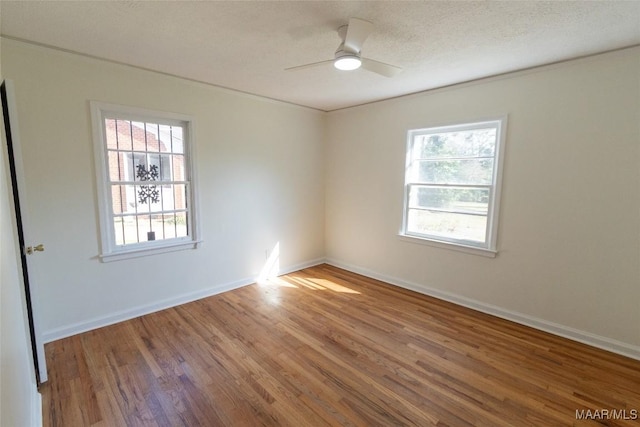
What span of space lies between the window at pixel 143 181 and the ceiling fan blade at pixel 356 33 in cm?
213

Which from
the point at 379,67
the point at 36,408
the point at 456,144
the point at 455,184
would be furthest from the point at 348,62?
the point at 36,408

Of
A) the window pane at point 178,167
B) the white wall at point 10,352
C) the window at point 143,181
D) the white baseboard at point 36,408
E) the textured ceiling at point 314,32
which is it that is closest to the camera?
the white wall at point 10,352

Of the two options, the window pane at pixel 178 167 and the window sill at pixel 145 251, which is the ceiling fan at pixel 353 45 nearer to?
the window pane at pixel 178 167

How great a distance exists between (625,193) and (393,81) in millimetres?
2322

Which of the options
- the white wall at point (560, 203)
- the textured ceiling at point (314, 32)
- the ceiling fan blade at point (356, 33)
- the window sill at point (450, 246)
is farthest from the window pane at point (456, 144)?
the ceiling fan blade at point (356, 33)

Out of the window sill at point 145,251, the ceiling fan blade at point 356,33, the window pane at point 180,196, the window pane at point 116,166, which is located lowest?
the window sill at point 145,251

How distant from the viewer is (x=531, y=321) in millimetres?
3057

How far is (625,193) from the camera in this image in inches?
99.0

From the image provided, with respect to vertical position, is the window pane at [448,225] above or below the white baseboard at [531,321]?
above

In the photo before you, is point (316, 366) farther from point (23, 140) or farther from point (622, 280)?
point (23, 140)

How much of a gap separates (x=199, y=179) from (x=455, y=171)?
10.00 ft

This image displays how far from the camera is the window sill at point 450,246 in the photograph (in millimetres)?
3297

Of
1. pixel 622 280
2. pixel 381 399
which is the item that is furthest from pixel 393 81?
pixel 381 399

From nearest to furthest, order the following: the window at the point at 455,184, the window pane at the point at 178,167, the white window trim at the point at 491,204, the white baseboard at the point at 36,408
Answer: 1. the white baseboard at the point at 36,408
2. the white window trim at the point at 491,204
3. the window at the point at 455,184
4. the window pane at the point at 178,167
